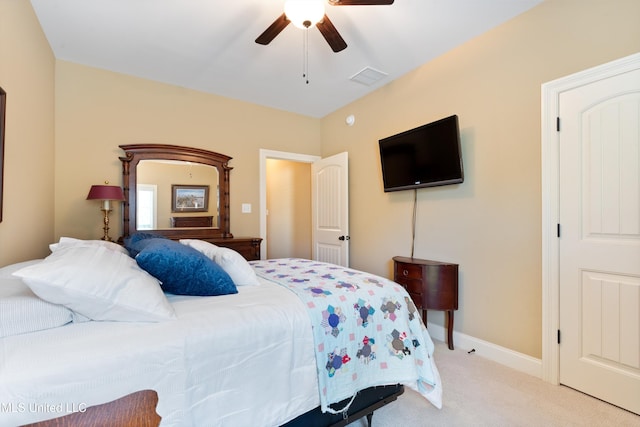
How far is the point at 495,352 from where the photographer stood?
8.00 feet

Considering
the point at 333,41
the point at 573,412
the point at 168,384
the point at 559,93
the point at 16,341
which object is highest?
the point at 333,41

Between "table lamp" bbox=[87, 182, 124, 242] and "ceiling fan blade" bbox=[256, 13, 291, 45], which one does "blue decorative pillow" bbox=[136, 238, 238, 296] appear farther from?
"table lamp" bbox=[87, 182, 124, 242]

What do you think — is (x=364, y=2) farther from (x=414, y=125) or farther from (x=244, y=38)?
(x=414, y=125)

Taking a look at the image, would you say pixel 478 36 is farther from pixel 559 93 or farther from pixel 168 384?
pixel 168 384

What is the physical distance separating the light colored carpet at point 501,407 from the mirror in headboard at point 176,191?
265 cm

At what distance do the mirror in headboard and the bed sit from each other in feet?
6.07

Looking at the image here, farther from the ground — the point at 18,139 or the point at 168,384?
the point at 18,139

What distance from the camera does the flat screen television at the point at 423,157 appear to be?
8.52 ft

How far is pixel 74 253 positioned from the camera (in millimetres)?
1189

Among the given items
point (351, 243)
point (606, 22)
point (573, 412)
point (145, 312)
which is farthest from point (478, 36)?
point (145, 312)

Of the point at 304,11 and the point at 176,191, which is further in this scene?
the point at 176,191

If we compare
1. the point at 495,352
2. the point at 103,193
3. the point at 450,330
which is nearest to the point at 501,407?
the point at 495,352

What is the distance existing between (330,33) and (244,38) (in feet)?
3.04

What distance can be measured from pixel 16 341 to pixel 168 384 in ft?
1.49
